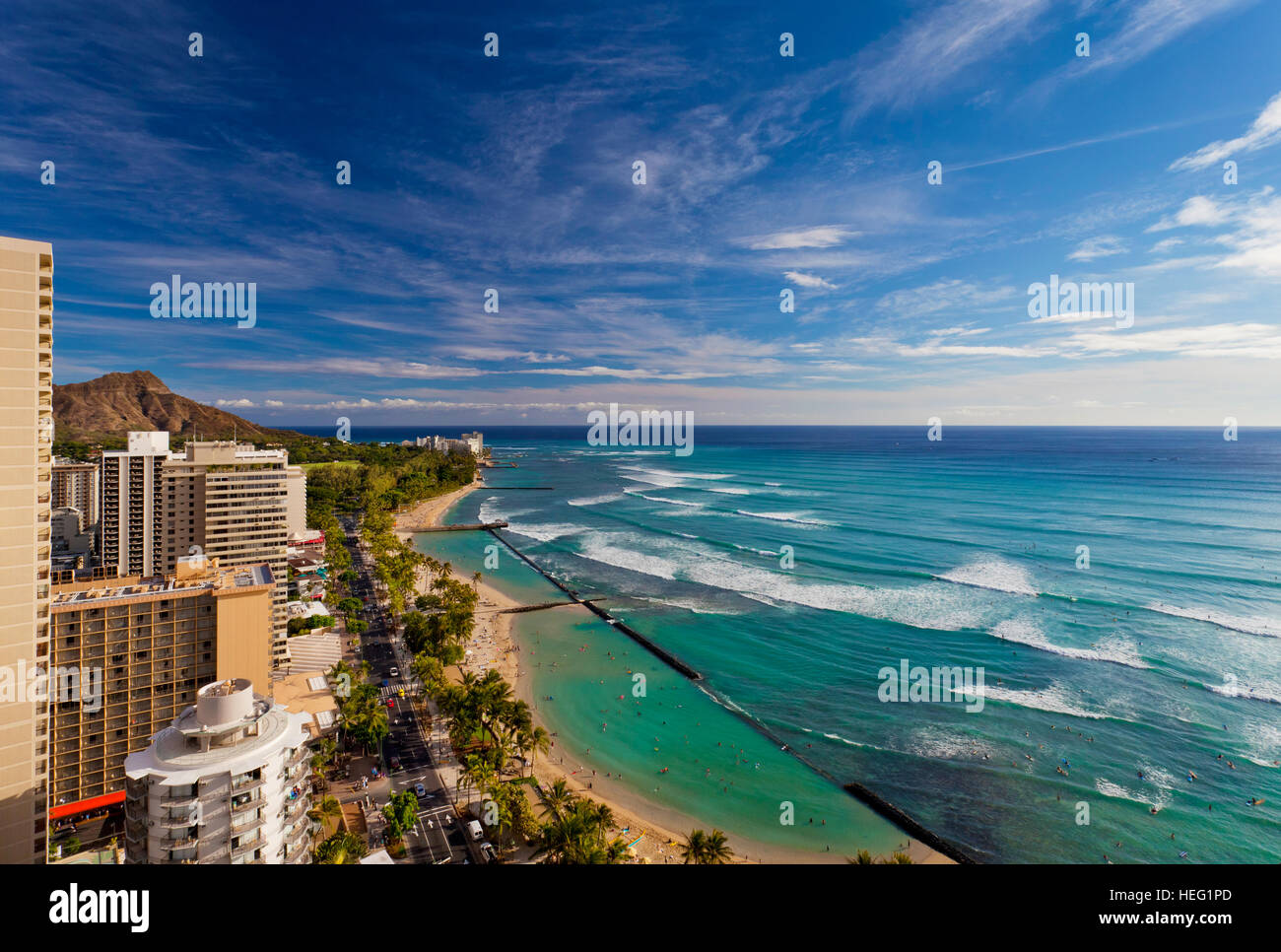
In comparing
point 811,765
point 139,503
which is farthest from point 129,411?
point 811,765

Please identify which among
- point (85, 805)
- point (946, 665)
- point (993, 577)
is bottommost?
point (85, 805)

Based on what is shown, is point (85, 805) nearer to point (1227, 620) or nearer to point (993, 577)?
point (993, 577)

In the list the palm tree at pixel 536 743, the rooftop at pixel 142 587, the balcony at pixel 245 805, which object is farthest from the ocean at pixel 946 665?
the rooftop at pixel 142 587

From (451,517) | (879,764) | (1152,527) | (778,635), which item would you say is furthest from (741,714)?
(451,517)

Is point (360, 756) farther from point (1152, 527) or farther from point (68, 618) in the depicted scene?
point (1152, 527)

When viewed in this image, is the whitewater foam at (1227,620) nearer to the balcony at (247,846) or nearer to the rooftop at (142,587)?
the balcony at (247,846)
